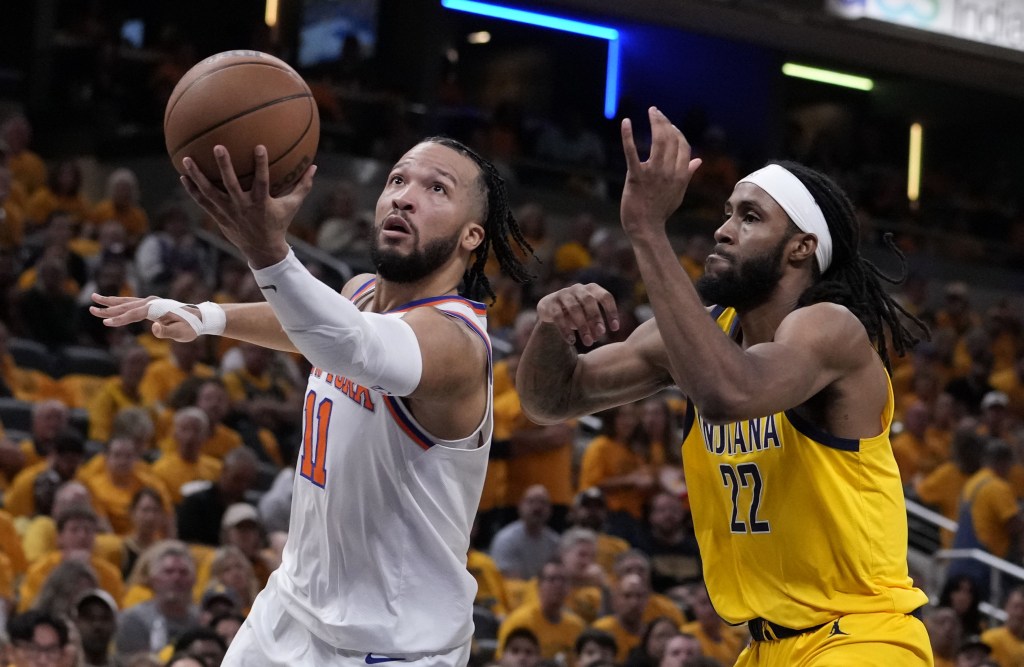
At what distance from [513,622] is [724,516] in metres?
3.81

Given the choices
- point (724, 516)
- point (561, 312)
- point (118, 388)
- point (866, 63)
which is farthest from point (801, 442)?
point (866, 63)

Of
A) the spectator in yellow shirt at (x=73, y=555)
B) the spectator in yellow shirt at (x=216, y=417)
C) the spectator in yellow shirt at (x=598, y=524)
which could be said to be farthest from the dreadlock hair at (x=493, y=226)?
the spectator in yellow shirt at (x=216, y=417)

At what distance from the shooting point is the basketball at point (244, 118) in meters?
3.16

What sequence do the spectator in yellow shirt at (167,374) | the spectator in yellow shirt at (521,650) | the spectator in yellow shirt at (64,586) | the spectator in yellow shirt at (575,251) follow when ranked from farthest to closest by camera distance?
1. the spectator in yellow shirt at (575,251)
2. the spectator in yellow shirt at (167,374)
3. the spectator in yellow shirt at (521,650)
4. the spectator in yellow shirt at (64,586)

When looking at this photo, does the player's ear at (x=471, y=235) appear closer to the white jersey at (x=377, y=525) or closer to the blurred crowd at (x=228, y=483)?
the white jersey at (x=377, y=525)

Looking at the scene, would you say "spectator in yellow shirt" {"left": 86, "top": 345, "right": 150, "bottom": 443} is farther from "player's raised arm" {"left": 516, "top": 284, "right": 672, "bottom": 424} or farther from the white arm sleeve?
the white arm sleeve

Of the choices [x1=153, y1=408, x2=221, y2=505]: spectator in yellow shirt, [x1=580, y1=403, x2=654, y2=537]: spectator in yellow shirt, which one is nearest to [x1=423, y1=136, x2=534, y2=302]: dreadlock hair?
[x1=153, y1=408, x2=221, y2=505]: spectator in yellow shirt

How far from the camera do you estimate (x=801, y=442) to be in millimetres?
3562

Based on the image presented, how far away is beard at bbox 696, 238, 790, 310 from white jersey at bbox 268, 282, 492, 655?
59 centimetres

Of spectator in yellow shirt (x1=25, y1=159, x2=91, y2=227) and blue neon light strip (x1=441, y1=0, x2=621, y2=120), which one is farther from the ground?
blue neon light strip (x1=441, y1=0, x2=621, y2=120)

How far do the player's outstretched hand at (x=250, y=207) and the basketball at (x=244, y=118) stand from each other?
0.71 ft

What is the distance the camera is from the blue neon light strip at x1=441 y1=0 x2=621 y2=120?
16.2m

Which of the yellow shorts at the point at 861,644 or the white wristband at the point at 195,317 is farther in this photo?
the white wristband at the point at 195,317

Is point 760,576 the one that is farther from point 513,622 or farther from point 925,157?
point 925,157
